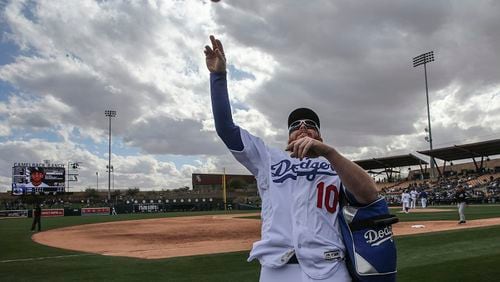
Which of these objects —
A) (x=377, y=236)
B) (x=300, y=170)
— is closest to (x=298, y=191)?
(x=300, y=170)

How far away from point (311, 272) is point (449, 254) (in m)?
8.89

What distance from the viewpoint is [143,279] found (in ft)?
27.9

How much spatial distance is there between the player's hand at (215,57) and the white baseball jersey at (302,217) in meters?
0.63

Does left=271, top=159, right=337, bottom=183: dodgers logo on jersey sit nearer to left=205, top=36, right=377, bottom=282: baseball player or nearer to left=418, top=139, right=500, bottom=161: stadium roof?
left=205, top=36, right=377, bottom=282: baseball player

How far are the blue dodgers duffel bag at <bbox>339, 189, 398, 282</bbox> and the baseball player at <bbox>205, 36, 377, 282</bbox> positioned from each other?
52mm

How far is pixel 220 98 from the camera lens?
8.30ft

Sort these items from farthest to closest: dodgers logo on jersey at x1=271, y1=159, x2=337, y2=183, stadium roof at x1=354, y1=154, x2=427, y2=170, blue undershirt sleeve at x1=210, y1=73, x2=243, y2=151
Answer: stadium roof at x1=354, y1=154, x2=427, y2=170 < blue undershirt sleeve at x1=210, y1=73, x2=243, y2=151 < dodgers logo on jersey at x1=271, y1=159, x2=337, y2=183

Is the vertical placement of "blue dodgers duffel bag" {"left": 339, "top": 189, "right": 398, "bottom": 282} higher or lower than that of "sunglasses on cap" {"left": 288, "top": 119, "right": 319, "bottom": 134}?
lower

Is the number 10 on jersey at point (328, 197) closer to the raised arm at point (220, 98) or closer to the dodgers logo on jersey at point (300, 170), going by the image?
the dodgers logo on jersey at point (300, 170)

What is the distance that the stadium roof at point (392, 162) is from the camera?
2450 inches

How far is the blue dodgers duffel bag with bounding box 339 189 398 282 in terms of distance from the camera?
2.00 metres

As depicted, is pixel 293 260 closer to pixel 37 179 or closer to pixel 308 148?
pixel 308 148

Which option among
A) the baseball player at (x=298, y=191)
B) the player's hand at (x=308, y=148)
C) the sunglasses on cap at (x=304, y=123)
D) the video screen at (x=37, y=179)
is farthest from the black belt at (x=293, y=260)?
the video screen at (x=37, y=179)

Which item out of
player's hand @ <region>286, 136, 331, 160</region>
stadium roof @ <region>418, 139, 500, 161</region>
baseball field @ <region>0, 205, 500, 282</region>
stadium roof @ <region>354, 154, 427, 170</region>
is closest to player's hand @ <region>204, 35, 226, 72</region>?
A: player's hand @ <region>286, 136, 331, 160</region>
